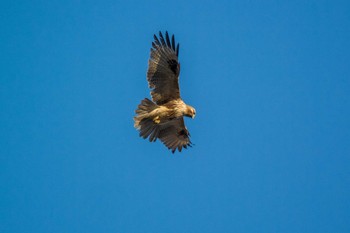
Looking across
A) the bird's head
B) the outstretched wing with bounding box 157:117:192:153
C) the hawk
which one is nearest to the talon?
the hawk

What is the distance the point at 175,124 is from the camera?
16641mm

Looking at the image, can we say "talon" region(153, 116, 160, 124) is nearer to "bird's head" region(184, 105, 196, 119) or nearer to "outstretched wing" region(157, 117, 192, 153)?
"bird's head" region(184, 105, 196, 119)

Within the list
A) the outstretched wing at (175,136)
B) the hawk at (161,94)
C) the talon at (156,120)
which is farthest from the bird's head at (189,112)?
the outstretched wing at (175,136)

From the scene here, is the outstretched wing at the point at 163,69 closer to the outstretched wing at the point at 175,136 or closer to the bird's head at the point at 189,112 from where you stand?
the bird's head at the point at 189,112

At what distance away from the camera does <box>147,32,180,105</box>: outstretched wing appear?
15.1m

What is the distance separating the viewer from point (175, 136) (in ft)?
55.5

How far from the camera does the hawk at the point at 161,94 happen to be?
49.8 ft

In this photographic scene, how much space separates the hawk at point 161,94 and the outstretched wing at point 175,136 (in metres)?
0.85

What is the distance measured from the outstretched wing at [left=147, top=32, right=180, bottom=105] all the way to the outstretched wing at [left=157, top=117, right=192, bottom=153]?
137 centimetres

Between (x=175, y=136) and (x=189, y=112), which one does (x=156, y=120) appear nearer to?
(x=189, y=112)

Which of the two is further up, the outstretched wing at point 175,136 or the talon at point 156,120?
the outstretched wing at point 175,136

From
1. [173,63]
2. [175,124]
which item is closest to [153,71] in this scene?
[173,63]

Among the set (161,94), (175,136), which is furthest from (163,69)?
(175,136)

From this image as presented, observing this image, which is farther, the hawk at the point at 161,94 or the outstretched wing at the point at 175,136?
the outstretched wing at the point at 175,136
